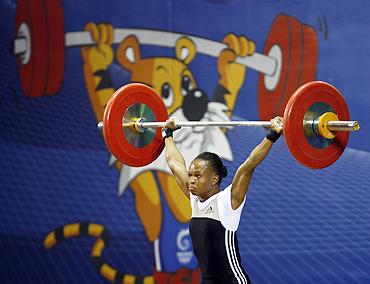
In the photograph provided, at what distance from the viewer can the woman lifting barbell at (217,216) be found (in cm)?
410

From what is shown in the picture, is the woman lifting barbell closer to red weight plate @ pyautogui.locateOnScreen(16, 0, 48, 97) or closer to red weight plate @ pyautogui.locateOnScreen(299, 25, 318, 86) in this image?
red weight plate @ pyautogui.locateOnScreen(299, 25, 318, 86)

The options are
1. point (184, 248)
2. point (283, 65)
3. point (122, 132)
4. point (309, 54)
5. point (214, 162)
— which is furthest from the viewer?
point (184, 248)

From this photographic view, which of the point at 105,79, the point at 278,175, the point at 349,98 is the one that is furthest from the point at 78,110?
the point at 349,98

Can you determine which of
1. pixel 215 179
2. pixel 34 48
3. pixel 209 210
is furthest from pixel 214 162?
pixel 34 48

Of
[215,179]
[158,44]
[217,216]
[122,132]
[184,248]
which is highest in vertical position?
[158,44]

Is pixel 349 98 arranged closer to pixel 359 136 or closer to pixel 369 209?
pixel 359 136

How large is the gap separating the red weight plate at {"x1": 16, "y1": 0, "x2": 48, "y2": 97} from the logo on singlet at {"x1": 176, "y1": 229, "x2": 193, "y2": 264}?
1590 millimetres

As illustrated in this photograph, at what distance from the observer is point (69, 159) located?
645cm

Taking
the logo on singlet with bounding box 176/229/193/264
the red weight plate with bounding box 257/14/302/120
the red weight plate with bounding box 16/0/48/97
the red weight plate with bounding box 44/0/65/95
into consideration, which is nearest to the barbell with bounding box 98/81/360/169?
the red weight plate with bounding box 257/14/302/120

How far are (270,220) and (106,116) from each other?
1.67 m

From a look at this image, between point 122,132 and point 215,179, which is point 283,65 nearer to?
point 122,132

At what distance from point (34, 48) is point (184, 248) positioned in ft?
6.52

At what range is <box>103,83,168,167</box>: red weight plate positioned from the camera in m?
4.76

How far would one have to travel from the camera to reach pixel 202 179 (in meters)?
→ 4.25
